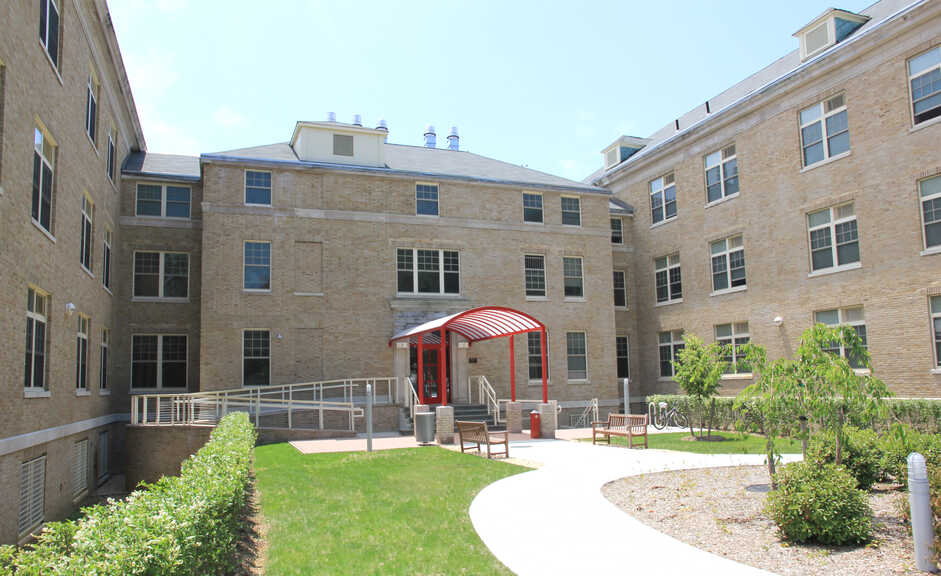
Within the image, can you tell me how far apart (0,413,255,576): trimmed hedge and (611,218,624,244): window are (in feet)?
92.3

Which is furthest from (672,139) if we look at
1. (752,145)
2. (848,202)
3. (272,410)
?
(272,410)

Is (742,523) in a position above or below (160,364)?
below

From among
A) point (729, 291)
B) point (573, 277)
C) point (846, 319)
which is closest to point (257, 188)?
point (573, 277)

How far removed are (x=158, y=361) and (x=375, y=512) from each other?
18328mm

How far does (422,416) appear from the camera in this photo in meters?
19.3

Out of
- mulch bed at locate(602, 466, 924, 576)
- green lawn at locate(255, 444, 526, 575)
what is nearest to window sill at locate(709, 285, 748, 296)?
mulch bed at locate(602, 466, 924, 576)

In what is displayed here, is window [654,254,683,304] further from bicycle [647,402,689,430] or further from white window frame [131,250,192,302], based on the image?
white window frame [131,250,192,302]

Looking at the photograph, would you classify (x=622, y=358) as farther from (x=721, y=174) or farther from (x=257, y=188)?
(x=257, y=188)

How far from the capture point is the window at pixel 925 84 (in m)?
19.7

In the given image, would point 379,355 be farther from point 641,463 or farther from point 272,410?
point 641,463

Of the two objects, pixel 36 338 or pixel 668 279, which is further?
pixel 668 279

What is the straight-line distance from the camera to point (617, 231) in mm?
33188

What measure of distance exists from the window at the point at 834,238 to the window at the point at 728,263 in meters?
3.26

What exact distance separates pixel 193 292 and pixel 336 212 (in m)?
6.28
